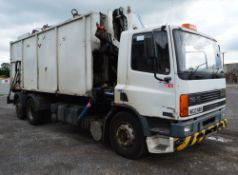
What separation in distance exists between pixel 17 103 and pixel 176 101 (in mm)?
7484

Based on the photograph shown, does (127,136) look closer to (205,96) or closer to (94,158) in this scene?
(94,158)

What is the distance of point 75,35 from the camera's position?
5.88 meters

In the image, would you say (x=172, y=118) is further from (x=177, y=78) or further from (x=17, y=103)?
(x=17, y=103)

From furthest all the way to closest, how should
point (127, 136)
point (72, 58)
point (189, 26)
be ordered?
point (72, 58) < point (127, 136) < point (189, 26)

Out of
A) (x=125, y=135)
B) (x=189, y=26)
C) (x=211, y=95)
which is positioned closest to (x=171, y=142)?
(x=125, y=135)

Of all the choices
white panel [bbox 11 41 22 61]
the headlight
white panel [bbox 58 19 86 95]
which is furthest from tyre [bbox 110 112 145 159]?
white panel [bbox 11 41 22 61]

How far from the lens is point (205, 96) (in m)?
4.36

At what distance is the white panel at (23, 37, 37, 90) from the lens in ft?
25.7

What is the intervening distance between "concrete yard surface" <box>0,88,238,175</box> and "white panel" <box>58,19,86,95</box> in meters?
1.35

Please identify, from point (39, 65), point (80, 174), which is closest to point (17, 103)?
point (39, 65)

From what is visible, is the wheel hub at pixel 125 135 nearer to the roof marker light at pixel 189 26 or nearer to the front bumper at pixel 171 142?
the front bumper at pixel 171 142

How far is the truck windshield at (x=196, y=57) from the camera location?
3988mm

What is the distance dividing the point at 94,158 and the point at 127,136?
2.66 ft

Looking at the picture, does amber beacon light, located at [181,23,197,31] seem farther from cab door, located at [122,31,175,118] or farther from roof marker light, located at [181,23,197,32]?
cab door, located at [122,31,175,118]
